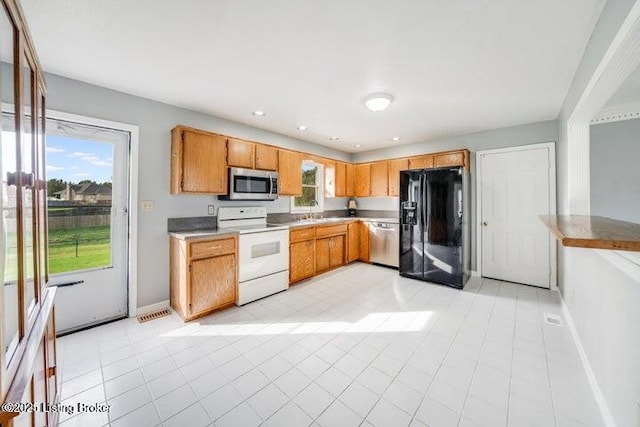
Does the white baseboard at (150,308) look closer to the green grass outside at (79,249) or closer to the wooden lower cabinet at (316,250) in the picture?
the green grass outside at (79,249)

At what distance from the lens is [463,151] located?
13.5ft

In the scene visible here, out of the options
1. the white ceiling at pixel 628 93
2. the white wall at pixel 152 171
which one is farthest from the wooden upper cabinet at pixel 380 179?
the white wall at pixel 152 171

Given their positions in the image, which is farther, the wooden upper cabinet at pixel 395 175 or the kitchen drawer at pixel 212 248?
the wooden upper cabinet at pixel 395 175

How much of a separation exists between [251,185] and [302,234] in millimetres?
1093

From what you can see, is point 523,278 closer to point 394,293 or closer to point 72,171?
point 394,293

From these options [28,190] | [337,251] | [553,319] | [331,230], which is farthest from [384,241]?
[28,190]

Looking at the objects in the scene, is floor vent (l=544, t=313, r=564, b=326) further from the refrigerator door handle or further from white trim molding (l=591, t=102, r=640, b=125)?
white trim molding (l=591, t=102, r=640, b=125)

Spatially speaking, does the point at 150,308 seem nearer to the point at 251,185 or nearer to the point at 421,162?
the point at 251,185

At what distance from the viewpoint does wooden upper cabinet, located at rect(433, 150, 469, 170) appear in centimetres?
410

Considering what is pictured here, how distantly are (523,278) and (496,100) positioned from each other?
2.67m

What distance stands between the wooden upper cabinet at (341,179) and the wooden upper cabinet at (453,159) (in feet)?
5.78

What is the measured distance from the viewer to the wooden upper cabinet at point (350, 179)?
17.9 ft

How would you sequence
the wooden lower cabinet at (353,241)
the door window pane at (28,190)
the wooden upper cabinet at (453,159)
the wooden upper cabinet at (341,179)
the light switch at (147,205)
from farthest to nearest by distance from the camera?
the wooden upper cabinet at (341,179), the wooden lower cabinet at (353,241), the wooden upper cabinet at (453,159), the light switch at (147,205), the door window pane at (28,190)

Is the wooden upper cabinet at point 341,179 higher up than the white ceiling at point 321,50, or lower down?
lower down
